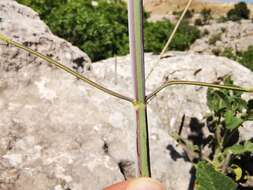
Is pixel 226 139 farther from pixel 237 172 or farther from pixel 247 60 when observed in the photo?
pixel 247 60

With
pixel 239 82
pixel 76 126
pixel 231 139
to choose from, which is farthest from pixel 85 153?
pixel 239 82

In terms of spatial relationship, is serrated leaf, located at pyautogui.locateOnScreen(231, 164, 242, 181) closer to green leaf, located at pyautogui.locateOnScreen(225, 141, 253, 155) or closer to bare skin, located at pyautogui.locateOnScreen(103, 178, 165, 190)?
green leaf, located at pyautogui.locateOnScreen(225, 141, 253, 155)

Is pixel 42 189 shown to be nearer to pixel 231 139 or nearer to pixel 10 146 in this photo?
pixel 10 146

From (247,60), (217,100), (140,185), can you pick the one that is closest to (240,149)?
(217,100)

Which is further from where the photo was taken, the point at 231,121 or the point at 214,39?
the point at 214,39

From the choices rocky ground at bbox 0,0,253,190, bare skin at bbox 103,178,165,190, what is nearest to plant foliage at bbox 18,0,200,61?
rocky ground at bbox 0,0,253,190
